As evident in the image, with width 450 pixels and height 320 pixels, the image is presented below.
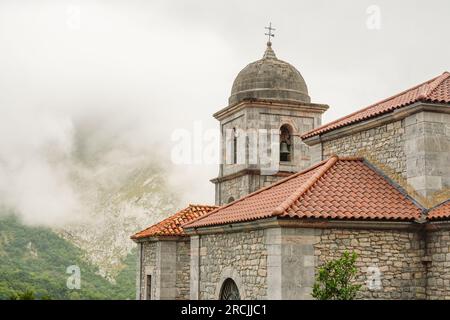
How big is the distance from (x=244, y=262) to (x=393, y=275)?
9.78 feet

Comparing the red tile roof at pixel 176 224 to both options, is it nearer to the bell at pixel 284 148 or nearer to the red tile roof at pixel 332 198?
the bell at pixel 284 148

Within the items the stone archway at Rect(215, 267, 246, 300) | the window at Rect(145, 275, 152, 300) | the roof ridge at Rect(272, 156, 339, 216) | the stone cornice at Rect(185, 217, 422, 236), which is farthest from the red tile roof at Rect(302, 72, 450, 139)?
the window at Rect(145, 275, 152, 300)

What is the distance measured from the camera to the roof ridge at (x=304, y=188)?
38.6 ft

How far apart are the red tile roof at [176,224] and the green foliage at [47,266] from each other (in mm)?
16705

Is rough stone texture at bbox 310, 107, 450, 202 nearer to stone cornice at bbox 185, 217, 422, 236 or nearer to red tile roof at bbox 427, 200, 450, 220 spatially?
red tile roof at bbox 427, 200, 450, 220

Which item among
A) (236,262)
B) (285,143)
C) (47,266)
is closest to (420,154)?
(236,262)

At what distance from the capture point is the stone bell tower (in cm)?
2259

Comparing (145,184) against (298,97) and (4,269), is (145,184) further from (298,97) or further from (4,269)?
(298,97)

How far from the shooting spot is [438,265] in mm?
12320

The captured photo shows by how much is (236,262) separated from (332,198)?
2470 millimetres

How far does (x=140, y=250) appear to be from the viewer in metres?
22.1

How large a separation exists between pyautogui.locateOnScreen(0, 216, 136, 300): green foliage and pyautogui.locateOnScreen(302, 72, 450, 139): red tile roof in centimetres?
2435
